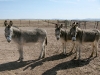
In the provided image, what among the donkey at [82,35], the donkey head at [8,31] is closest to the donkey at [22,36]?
the donkey head at [8,31]

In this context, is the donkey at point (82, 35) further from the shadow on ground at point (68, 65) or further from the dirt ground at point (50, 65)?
the dirt ground at point (50, 65)

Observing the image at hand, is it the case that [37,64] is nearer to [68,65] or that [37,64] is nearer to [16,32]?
[68,65]

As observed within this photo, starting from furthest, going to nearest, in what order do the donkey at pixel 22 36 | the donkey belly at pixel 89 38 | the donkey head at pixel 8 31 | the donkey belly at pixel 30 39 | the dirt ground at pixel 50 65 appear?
the donkey belly at pixel 89 38, the donkey belly at pixel 30 39, the donkey at pixel 22 36, the donkey head at pixel 8 31, the dirt ground at pixel 50 65

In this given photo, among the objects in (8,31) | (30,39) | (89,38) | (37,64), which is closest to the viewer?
(8,31)

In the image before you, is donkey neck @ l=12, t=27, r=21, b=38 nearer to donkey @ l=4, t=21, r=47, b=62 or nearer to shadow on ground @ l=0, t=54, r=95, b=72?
donkey @ l=4, t=21, r=47, b=62

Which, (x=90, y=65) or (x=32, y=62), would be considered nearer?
(x=90, y=65)

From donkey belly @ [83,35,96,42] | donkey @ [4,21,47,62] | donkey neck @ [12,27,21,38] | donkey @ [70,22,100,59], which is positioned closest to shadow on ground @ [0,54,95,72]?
donkey @ [4,21,47,62]

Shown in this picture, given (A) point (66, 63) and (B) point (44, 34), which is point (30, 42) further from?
(A) point (66, 63)

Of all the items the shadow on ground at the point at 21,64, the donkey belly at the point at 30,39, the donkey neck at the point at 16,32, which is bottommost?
the shadow on ground at the point at 21,64

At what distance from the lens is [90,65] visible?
28.1 feet

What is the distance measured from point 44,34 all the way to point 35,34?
61 cm

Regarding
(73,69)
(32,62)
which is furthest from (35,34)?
(73,69)

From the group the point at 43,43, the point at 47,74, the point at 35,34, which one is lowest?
the point at 47,74

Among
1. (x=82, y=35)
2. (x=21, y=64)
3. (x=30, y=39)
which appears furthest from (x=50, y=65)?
(x=82, y=35)
